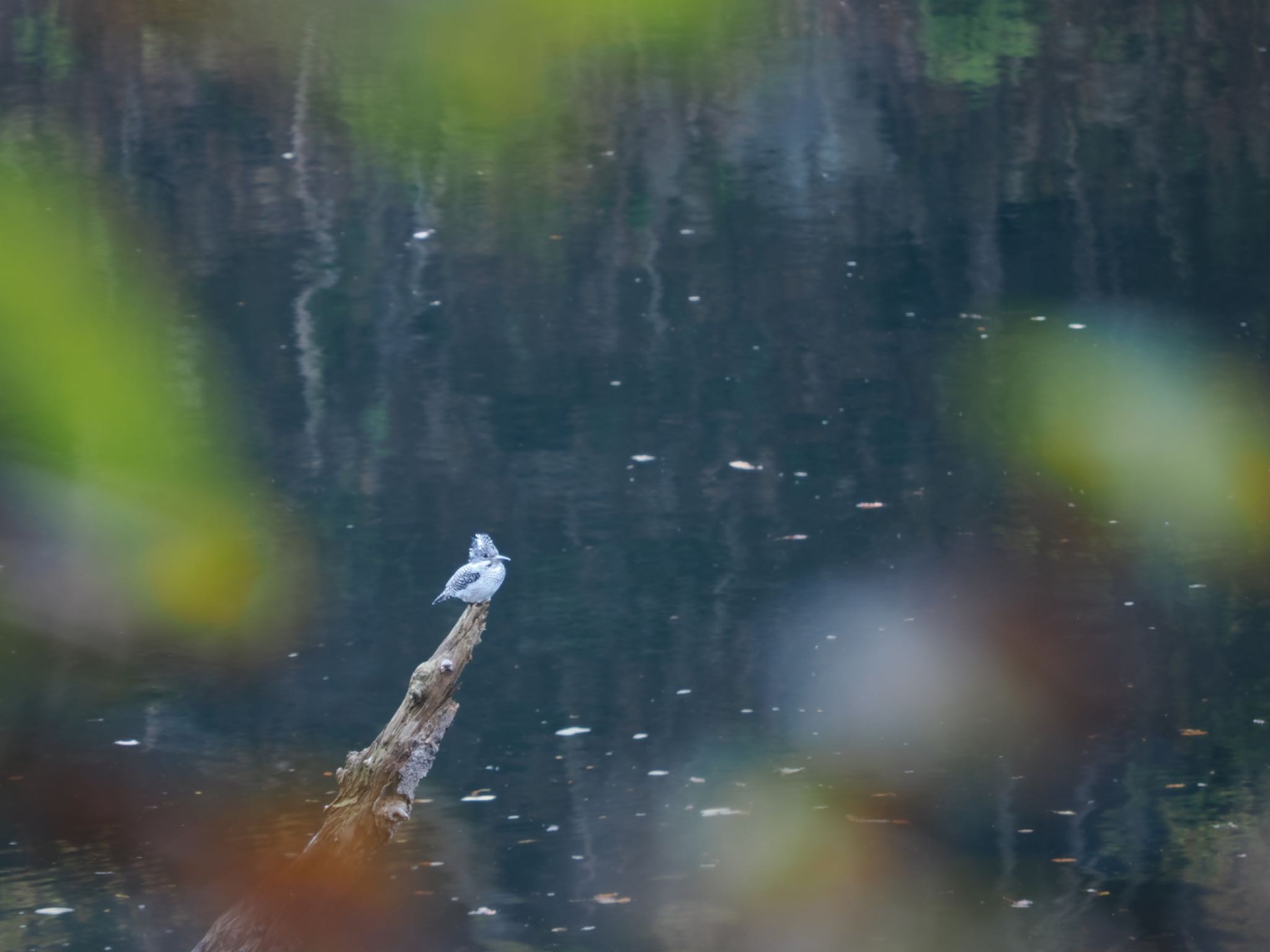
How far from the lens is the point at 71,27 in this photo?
44.9ft

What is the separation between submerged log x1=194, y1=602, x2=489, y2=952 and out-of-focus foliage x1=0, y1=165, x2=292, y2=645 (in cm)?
267

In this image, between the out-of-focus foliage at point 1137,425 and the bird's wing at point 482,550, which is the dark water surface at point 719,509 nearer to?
the out-of-focus foliage at point 1137,425

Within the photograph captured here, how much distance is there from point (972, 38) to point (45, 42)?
7.96 meters

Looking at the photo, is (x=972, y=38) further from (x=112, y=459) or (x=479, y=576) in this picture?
(x=479, y=576)

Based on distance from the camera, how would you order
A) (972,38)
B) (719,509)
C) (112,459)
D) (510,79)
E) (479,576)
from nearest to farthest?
(479,576) < (719,509) < (112,459) < (510,79) < (972,38)

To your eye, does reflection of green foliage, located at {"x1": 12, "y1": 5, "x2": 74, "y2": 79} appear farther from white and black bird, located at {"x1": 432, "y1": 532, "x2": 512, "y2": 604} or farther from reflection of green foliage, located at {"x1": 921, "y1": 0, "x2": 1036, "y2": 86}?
white and black bird, located at {"x1": 432, "y1": 532, "x2": 512, "y2": 604}

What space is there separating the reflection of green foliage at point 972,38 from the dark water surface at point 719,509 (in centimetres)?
24

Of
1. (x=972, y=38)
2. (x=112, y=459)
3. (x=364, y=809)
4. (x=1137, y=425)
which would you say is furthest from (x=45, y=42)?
(x=364, y=809)

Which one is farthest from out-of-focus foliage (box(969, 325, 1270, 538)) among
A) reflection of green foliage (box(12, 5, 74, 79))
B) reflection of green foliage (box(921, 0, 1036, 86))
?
reflection of green foliage (box(12, 5, 74, 79))

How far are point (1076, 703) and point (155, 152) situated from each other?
8.26 m

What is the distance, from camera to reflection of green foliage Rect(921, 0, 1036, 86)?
12.6 m

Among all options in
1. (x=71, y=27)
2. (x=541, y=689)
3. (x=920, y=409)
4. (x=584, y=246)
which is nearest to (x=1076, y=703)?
(x=541, y=689)

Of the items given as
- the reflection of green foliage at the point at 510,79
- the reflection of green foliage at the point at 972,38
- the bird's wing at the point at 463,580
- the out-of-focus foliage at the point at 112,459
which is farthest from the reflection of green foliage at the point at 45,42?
the bird's wing at the point at 463,580

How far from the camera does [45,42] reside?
13297 millimetres
